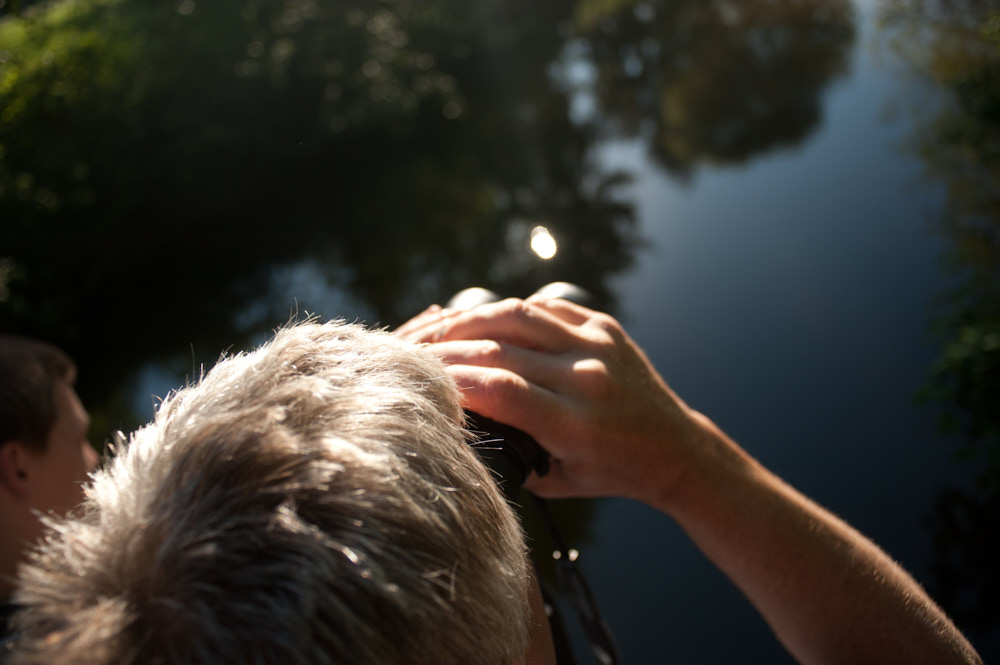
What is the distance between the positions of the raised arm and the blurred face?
1029mm

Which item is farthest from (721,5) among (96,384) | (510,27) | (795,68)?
(96,384)

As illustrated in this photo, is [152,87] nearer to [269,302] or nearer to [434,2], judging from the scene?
[269,302]

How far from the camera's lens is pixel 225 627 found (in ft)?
1.12

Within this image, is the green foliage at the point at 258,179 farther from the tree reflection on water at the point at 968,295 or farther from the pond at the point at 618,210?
the tree reflection on water at the point at 968,295

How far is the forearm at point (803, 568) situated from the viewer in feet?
2.11

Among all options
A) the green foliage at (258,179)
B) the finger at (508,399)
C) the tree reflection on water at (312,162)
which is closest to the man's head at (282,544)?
the finger at (508,399)

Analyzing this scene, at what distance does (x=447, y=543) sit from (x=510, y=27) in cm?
656

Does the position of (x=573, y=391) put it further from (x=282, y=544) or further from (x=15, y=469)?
(x=15, y=469)

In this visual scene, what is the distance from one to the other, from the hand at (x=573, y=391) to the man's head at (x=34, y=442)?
0.97m

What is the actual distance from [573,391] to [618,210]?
260 centimetres

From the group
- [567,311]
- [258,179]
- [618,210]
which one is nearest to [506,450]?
[567,311]

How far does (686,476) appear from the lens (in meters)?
0.73

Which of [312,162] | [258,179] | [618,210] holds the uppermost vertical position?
[312,162]

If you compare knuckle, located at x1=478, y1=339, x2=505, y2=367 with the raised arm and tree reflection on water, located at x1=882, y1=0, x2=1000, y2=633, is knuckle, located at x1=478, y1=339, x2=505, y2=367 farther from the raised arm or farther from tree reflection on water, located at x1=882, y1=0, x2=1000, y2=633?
tree reflection on water, located at x1=882, y1=0, x2=1000, y2=633
